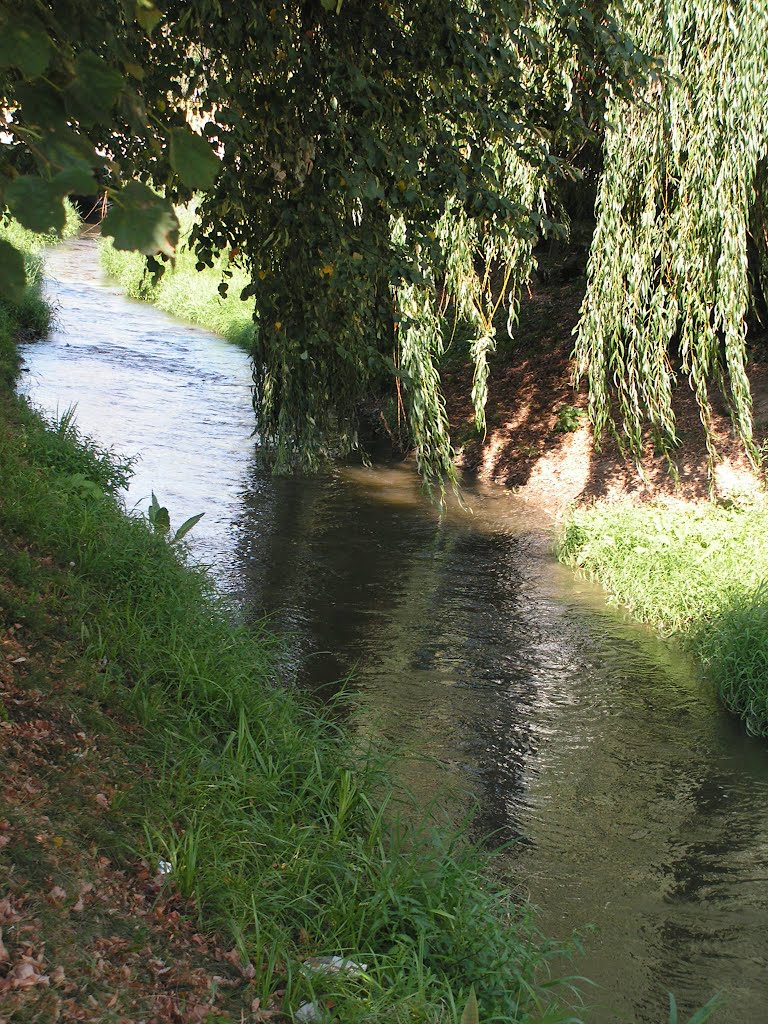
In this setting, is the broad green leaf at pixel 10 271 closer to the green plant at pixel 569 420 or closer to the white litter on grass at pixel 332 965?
the white litter on grass at pixel 332 965

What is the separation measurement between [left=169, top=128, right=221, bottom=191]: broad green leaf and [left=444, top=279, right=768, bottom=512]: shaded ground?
775 cm

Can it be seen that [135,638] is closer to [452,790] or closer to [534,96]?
[452,790]

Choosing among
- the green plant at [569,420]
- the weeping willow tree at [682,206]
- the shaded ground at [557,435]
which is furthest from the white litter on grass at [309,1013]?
the green plant at [569,420]

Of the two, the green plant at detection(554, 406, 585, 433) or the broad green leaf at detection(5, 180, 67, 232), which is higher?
the broad green leaf at detection(5, 180, 67, 232)

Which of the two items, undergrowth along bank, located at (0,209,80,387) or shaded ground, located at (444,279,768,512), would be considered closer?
shaded ground, located at (444,279,768,512)

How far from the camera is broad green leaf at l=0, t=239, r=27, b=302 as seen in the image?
1.28 m

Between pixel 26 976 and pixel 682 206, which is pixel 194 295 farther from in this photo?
pixel 26 976

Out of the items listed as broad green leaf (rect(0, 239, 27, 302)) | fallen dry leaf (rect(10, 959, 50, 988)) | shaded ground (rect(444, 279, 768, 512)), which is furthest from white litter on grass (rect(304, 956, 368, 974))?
shaded ground (rect(444, 279, 768, 512))

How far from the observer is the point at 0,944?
2.51 metres

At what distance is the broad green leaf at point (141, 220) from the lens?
1322mm

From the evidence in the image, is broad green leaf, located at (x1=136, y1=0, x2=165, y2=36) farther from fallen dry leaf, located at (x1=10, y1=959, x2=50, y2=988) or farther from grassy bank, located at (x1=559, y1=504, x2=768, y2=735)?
grassy bank, located at (x1=559, y1=504, x2=768, y2=735)

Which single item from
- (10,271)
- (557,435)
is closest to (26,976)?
(10,271)

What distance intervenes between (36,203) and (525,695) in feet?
16.6

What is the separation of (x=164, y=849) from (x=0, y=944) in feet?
2.69
